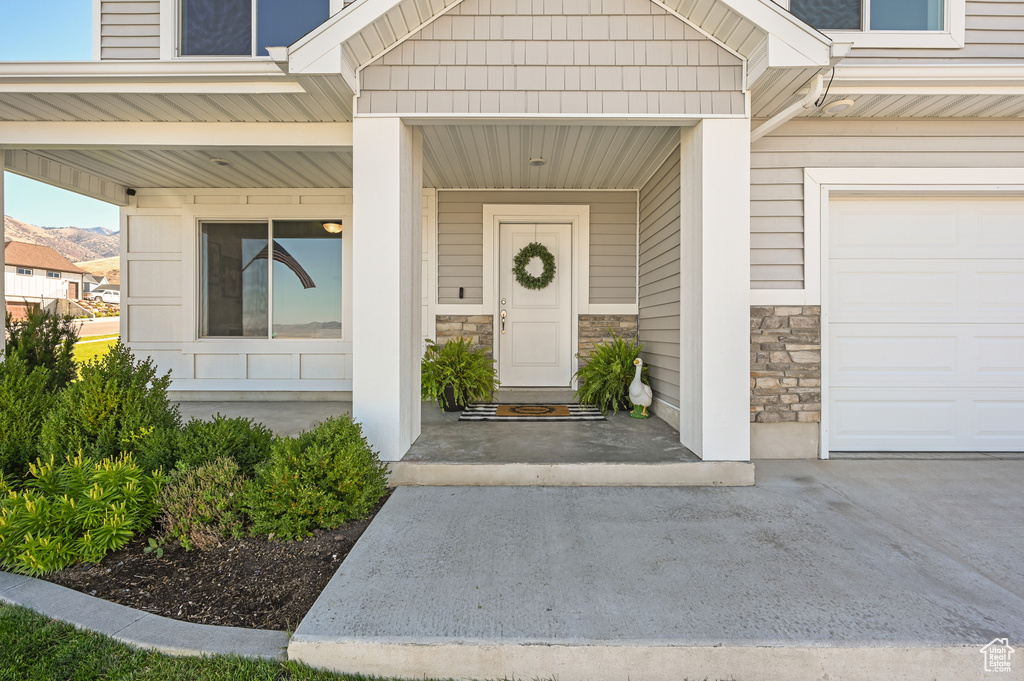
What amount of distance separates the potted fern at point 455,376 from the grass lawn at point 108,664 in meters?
3.24

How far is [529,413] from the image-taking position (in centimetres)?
473

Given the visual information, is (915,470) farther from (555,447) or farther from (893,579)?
(555,447)

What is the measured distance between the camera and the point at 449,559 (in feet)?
7.40

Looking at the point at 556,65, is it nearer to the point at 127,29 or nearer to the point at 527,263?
the point at 527,263

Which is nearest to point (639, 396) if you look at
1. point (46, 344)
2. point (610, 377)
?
point (610, 377)

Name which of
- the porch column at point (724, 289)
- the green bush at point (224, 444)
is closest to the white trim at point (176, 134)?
the green bush at point (224, 444)

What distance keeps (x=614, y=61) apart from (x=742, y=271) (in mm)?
1607

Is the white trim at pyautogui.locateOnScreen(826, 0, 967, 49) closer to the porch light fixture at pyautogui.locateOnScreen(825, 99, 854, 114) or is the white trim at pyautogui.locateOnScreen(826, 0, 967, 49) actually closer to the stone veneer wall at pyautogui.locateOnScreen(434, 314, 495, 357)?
the porch light fixture at pyautogui.locateOnScreen(825, 99, 854, 114)

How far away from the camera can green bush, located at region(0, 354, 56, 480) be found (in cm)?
296

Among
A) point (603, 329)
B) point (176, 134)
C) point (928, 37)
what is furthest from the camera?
point (603, 329)

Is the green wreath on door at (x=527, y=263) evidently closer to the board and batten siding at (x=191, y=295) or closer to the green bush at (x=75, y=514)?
the board and batten siding at (x=191, y=295)

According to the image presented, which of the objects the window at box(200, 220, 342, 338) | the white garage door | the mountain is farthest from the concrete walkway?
the mountain

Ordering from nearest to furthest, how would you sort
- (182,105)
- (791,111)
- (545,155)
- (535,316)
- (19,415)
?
(19,415) → (791,111) → (182,105) → (545,155) → (535,316)

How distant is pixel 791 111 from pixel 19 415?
210 inches
